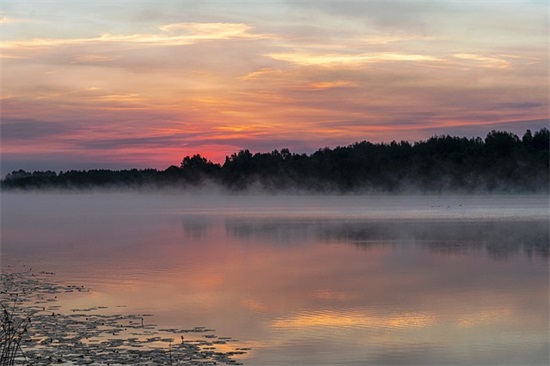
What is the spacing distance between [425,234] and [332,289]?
62.6 feet

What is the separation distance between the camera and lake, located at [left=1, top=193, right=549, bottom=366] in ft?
44.2

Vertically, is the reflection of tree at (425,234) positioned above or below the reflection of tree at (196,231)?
above

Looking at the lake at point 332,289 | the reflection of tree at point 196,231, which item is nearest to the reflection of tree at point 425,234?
the lake at point 332,289

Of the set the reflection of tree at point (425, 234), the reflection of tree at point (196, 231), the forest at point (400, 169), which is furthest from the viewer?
the forest at point (400, 169)

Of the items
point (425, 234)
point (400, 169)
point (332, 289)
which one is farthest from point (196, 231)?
point (400, 169)

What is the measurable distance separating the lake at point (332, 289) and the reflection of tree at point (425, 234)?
131mm

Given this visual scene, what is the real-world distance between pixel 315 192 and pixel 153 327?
150947 mm

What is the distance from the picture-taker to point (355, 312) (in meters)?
16.5

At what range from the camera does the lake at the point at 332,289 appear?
44.2ft

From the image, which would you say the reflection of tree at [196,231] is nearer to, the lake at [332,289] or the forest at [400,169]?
the lake at [332,289]

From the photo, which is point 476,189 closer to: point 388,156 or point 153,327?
point 388,156

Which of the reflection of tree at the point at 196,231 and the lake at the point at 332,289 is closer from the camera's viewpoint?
the lake at the point at 332,289

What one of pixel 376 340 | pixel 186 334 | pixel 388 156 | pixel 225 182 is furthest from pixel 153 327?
pixel 225 182

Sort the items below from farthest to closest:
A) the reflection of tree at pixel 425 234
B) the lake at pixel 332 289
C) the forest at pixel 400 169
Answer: the forest at pixel 400 169, the reflection of tree at pixel 425 234, the lake at pixel 332 289
